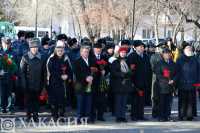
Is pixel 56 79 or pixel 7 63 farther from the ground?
pixel 7 63

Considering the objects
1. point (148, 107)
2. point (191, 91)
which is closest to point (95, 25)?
point (148, 107)

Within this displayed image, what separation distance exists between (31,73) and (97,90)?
175 cm

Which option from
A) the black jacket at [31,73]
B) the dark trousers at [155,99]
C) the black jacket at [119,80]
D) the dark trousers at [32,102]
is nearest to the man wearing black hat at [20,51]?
the dark trousers at [32,102]

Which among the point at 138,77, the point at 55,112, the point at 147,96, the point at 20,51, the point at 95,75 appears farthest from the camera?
the point at 147,96

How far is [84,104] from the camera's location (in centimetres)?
1360

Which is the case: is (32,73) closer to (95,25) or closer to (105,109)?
(105,109)

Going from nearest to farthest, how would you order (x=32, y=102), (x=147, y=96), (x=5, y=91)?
(x=32, y=102) < (x=5, y=91) < (x=147, y=96)

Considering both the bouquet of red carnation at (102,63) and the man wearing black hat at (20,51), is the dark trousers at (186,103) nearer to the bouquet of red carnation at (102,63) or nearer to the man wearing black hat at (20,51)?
the bouquet of red carnation at (102,63)

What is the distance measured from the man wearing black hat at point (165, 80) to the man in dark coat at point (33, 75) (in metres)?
2.95

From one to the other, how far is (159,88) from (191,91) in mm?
862

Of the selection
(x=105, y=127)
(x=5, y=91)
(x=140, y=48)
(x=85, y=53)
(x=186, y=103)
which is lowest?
(x=105, y=127)

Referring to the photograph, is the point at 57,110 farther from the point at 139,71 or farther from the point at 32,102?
the point at 139,71

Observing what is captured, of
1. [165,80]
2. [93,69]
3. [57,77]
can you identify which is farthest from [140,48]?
[57,77]

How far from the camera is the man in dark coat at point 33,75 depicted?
13.3 metres
